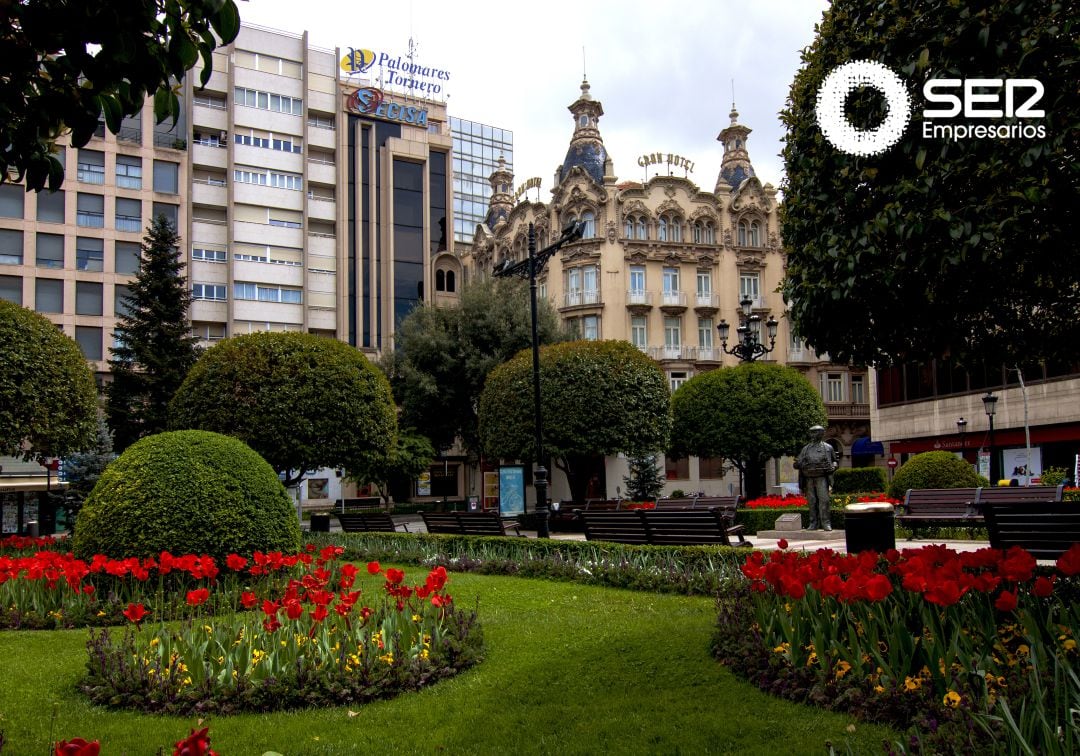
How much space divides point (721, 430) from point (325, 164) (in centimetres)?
3196

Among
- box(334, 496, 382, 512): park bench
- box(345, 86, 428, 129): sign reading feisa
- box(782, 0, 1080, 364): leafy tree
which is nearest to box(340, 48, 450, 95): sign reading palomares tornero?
box(345, 86, 428, 129): sign reading feisa

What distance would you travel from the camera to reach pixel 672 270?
52719mm

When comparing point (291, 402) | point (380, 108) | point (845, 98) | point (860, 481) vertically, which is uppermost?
point (380, 108)

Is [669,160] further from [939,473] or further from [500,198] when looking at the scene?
[939,473]

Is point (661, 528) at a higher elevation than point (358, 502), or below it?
Result: higher

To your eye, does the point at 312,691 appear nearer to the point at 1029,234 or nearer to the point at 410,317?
the point at 1029,234

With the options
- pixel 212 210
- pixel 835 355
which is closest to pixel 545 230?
pixel 212 210

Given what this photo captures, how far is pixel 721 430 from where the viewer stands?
35.5 meters

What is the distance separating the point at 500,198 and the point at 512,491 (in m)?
41.4

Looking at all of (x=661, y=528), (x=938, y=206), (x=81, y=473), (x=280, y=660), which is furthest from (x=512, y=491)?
(x=938, y=206)

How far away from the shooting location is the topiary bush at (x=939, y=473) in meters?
22.2

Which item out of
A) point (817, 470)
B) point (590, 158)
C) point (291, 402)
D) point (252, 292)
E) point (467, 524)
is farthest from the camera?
point (590, 158)

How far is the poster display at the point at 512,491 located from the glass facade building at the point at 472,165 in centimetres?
6239

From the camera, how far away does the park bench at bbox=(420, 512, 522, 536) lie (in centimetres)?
1728
